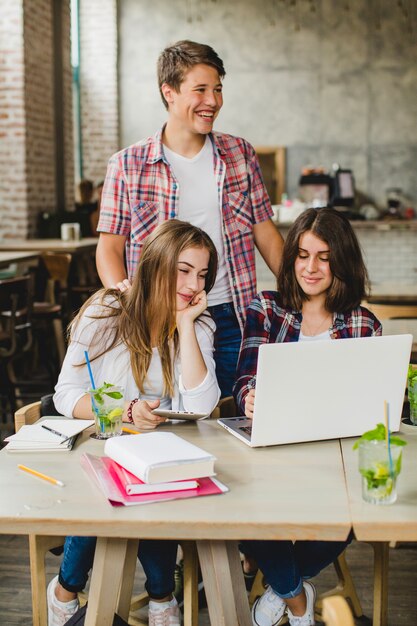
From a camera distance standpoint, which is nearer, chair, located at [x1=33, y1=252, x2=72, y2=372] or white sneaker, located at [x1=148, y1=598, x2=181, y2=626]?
white sneaker, located at [x1=148, y1=598, x2=181, y2=626]

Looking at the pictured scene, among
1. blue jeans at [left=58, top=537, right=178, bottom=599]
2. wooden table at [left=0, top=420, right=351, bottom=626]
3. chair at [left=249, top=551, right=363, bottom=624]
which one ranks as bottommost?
chair at [left=249, top=551, right=363, bottom=624]

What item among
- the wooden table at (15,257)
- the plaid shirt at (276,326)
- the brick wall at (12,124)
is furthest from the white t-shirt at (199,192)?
the brick wall at (12,124)

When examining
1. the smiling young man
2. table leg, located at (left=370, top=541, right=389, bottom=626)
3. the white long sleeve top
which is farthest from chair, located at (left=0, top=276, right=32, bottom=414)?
table leg, located at (left=370, top=541, right=389, bottom=626)

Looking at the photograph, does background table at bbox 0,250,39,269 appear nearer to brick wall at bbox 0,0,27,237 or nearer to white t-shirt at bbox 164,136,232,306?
brick wall at bbox 0,0,27,237

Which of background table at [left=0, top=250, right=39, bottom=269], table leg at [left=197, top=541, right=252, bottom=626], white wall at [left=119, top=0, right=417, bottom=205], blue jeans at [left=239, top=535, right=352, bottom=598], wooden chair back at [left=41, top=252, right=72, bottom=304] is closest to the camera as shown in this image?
table leg at [left=197, top=541, right=252, bottom=626]

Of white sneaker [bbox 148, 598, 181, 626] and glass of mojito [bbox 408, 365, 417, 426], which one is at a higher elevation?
glass of mojito [bbox 408, 365, 417, 426]

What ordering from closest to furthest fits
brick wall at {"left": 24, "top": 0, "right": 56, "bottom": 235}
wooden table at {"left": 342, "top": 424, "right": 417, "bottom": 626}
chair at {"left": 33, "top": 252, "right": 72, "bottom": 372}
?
1. wooden table at {"left": 342, "top": 424, "right": 417, "bottom": 626}
2. chair at {"left": 33, "top": 252, "right": 72, "bottom": 372}
3. brick wall at {"left": 24, "top": 0, "right": 56, "bottom": 235}

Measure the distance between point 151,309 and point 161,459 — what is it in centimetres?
76

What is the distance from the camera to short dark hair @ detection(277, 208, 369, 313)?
2.32m

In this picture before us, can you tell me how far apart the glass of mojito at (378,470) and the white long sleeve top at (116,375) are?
73 centimetres

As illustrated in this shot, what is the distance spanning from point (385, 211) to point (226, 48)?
9.46 ft

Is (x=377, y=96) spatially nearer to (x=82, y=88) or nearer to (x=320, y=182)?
(x=320, y=182)

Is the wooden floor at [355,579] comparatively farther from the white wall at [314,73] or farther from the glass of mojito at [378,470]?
the white wall at [314,73]

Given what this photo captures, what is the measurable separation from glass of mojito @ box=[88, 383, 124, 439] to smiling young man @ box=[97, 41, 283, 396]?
84 cm
